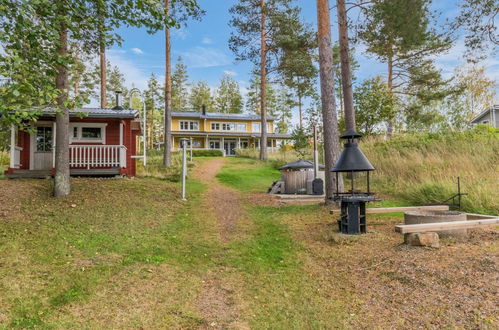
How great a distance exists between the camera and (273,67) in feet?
76.7

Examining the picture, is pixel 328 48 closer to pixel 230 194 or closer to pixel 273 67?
pixel 230 194

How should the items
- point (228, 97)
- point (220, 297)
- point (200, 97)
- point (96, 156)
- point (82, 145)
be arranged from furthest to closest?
point (228, 97) → point (200, 97) → point (82, 145) → point (96, 156) → point (220, 297)

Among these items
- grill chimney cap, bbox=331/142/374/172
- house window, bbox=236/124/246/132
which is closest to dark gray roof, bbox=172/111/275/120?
house window, bbox=236/124/246/132

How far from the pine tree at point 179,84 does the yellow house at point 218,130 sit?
404 inches

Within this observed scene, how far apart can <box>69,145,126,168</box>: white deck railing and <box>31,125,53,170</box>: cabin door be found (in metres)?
1.39

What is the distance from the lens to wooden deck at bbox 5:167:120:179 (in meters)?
12.2

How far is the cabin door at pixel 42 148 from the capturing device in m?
13.6

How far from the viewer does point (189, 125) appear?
40.6m

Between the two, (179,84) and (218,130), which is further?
(179,84)

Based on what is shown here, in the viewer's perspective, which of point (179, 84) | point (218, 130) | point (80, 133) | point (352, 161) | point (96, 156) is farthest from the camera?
point (179, 84)

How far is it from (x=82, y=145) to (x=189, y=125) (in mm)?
27552

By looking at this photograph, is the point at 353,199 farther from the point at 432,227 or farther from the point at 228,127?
the point at 228,127

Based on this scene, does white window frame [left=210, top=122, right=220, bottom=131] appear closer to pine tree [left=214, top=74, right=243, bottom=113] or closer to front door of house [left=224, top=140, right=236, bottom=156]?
front door of house [left=224, top=140, right=236, bottom=156]

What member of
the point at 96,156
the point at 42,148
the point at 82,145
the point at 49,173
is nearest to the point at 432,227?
the point at 96,156
